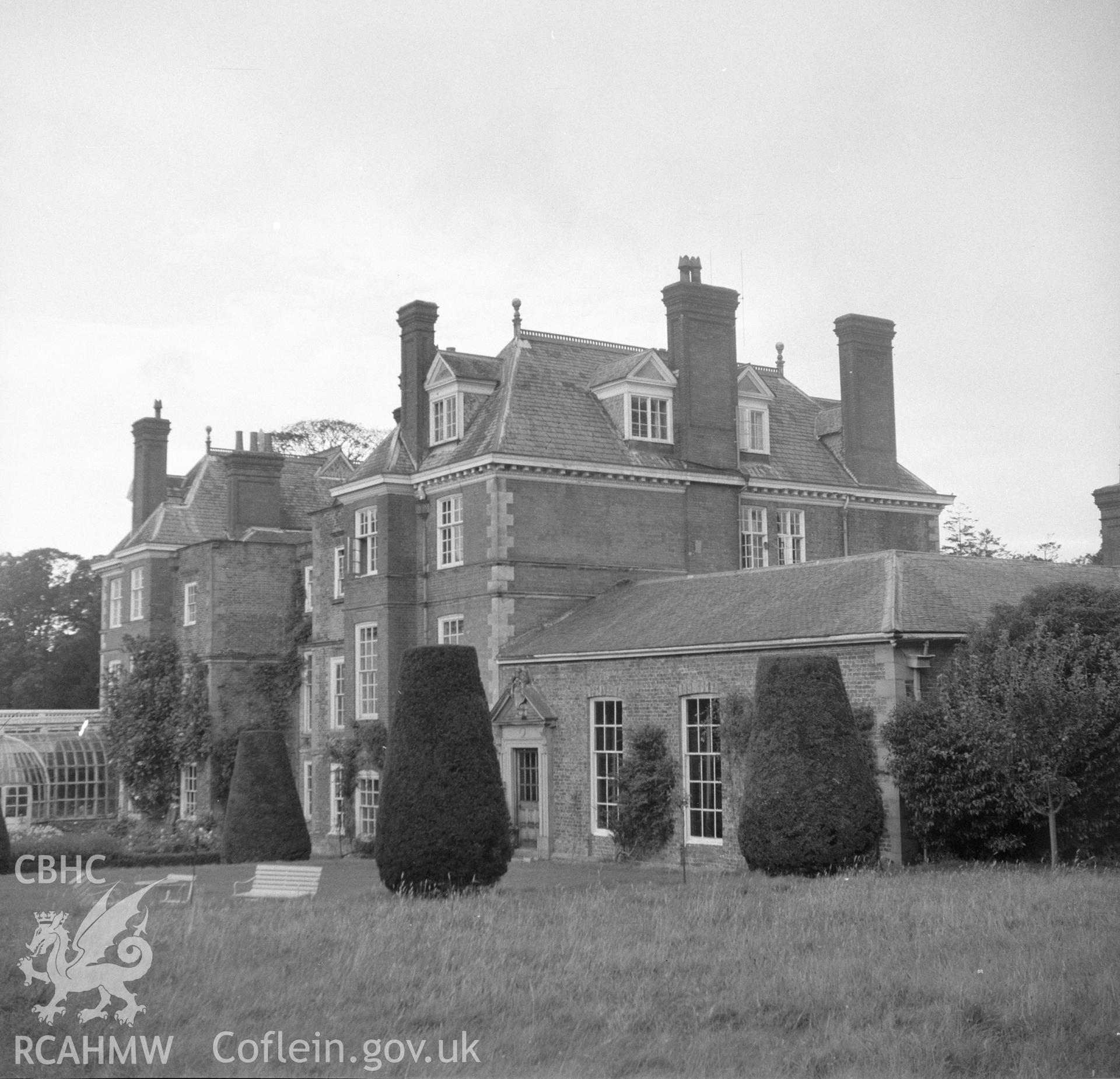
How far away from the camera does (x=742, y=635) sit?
2570cm

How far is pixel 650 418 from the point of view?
34.6 meters

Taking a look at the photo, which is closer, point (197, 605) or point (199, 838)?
point (199, 838)

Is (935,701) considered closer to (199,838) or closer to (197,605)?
(199,838)

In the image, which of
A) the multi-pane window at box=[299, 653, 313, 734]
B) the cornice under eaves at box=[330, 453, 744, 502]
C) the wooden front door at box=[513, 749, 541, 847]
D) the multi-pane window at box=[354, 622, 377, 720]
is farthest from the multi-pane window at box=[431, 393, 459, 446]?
the multi-pane window at box=[299, 653, 313, 734]

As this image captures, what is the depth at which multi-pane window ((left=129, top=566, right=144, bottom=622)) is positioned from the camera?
45.8 meters

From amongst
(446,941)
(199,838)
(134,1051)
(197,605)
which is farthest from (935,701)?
(197,605)

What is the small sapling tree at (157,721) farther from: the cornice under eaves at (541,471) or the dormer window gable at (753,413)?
the dormer window gable at (753,413)

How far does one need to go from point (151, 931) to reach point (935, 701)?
1259 centimetres

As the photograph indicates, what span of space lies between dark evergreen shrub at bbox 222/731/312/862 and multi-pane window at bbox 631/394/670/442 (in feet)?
36.1

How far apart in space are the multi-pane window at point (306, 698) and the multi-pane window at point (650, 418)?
12.3m

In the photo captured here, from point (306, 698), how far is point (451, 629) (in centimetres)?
925

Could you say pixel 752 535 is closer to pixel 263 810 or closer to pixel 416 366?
pixel 416 366

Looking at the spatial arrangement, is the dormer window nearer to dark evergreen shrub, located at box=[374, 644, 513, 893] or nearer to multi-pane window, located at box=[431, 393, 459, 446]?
multi-pane window, located at box=[431, 393, 459, 446]

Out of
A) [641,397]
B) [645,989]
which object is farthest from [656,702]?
[645,989]
